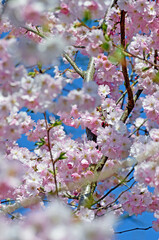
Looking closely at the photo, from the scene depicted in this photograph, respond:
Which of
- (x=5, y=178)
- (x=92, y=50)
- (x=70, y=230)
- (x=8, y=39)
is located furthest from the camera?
(x=92, y=50)

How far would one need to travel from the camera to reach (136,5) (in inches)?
125

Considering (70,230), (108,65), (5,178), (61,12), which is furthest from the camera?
(108,65)

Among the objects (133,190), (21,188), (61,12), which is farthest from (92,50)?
(21,188)

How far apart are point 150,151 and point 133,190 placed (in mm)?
1064

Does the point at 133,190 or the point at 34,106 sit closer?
the point at 34,106

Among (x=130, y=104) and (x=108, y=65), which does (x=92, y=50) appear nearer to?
(x=130, y=104)

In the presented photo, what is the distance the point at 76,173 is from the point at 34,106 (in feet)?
5.55

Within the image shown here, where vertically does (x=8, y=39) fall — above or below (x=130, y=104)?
below

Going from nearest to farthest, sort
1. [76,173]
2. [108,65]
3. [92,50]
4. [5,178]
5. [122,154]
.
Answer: [5,178]
[92,50]
[122,154]
[76,173]
[108,65]

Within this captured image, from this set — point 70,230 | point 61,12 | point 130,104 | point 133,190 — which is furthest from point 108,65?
point 70,230

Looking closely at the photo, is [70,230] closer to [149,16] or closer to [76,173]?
[76,173]

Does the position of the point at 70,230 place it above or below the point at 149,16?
below

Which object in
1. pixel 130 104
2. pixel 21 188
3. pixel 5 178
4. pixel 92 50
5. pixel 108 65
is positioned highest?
pixel 108 65

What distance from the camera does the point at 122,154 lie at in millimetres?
3098
